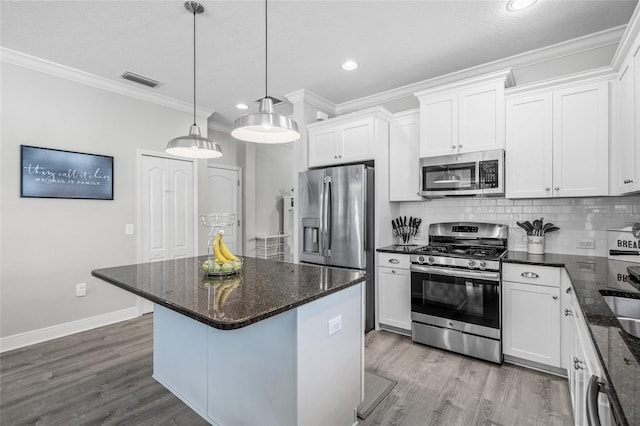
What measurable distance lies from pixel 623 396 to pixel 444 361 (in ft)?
7.32

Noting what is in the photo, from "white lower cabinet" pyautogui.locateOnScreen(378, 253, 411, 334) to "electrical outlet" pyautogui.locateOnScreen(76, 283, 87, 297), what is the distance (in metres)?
3.24

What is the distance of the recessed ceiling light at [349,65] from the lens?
314 cm

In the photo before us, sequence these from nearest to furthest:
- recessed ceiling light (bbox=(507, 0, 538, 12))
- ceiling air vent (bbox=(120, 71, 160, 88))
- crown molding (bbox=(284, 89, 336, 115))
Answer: recessed ceiling light (bbox=(507, 0, 538, 12)), ceiling air vent (bbox=(120, 71, 160, 88)), crown molding (bbox=(284, 89, 336, 115))

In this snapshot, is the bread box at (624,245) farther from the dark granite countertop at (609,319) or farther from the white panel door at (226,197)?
the white panel door at (226,197)

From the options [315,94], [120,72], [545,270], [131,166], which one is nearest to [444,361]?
[545,270]

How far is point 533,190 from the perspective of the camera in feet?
9.11

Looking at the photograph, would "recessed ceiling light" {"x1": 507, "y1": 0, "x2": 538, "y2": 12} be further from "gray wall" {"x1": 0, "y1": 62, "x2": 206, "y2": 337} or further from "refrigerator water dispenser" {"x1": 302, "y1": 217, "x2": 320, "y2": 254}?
"gray wall" {"x1": 0, "y1": 62, "x2": 206, "y2": 337}

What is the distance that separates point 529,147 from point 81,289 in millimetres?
4731

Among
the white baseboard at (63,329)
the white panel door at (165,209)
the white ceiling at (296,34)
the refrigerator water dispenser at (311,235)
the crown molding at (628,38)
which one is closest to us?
the crown molding at (628,38)

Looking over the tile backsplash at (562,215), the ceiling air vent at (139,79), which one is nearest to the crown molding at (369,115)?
the tile backsplash at (562,215)

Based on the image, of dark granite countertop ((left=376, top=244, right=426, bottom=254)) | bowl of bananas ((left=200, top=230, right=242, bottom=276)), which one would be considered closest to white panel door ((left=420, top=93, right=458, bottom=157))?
dark granite countertop ((left=376, top=244, right=426, bottom=254))

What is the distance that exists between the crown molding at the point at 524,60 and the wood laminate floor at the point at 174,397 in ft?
9.08

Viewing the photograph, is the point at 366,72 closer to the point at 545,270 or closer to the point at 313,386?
the point at 545,270

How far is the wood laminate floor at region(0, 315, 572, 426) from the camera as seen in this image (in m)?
2.01
